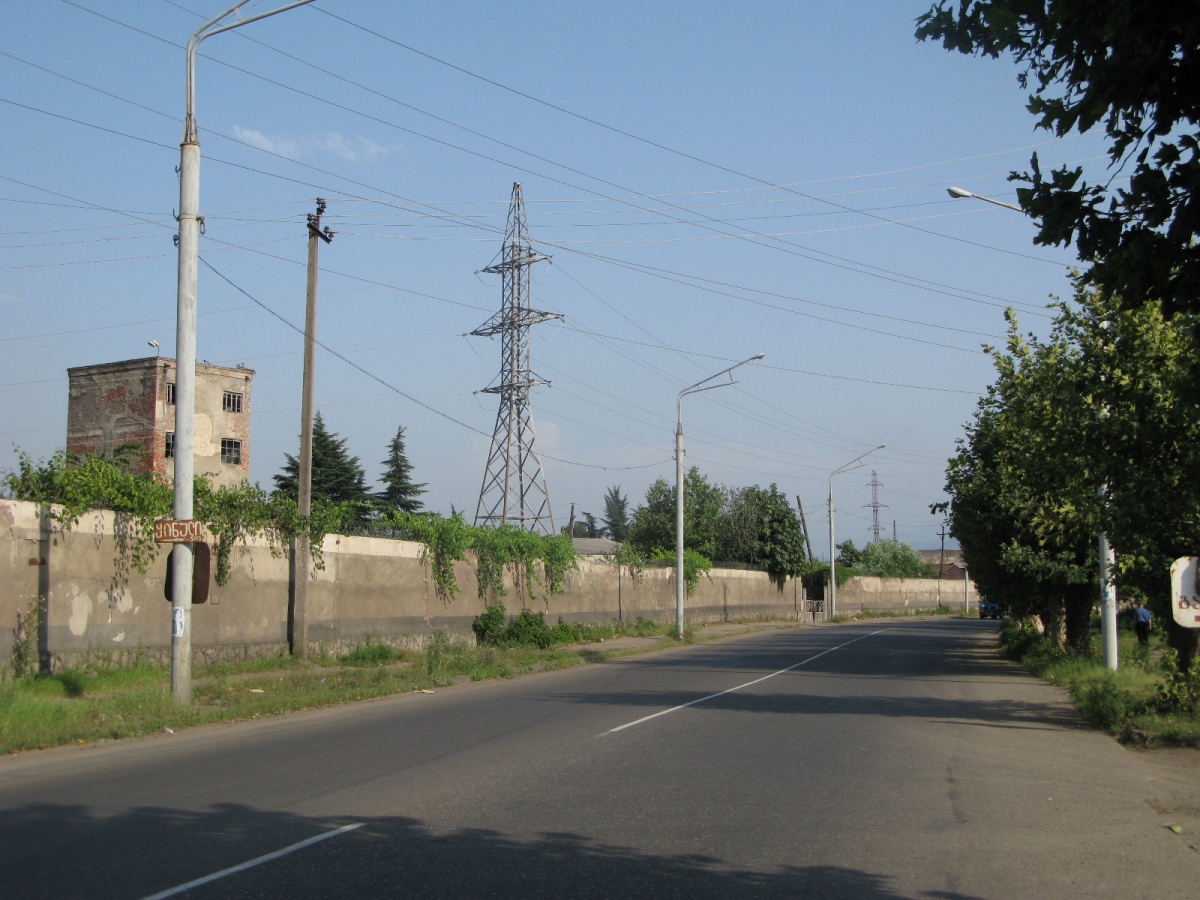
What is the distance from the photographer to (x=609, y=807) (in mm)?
8578

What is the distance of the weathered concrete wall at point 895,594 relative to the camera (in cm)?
7988

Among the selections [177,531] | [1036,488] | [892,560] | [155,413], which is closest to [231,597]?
[177,531]

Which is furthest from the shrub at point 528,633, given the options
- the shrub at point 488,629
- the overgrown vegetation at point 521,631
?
the shrub at point 488,629

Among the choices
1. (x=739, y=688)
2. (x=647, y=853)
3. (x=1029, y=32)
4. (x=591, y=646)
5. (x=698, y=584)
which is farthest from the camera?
(x=698, y=584)

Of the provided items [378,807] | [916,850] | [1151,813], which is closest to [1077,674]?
[1151,813]

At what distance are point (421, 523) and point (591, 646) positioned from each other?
24.6 feet

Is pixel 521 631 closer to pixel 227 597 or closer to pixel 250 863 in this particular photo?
pixel 227 597

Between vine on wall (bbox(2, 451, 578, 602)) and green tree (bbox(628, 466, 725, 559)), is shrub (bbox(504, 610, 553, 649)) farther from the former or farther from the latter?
green tree (bbox(628, 466, 725, 559))

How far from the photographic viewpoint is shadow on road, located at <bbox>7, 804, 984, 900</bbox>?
6129 mm

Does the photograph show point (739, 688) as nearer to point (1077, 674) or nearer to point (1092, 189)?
point (1077, 674)

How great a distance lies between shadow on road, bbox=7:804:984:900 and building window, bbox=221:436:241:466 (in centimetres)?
5214

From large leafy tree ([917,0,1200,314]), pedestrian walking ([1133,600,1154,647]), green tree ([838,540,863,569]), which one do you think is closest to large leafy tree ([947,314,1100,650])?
pedestrian walking ([1133,600,1154,647])

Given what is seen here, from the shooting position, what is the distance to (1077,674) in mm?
20438

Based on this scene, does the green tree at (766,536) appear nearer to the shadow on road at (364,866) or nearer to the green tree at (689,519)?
the green tree at (689,519)
